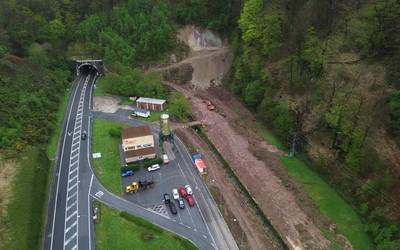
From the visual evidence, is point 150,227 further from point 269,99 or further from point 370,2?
point 370,2

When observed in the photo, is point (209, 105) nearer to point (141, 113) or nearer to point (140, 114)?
point (141, 113)

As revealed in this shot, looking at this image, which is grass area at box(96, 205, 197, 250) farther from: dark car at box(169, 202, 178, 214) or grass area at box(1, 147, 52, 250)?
grass area at box(1, 147, 52, 250)

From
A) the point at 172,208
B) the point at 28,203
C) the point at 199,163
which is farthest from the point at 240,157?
the point at 28,203

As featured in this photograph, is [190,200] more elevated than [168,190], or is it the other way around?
[190,200]

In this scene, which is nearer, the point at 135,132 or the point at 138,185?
the point at 138,185

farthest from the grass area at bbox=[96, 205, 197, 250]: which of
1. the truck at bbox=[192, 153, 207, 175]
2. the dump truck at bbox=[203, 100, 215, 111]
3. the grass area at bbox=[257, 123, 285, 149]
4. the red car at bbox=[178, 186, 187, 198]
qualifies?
the dump truck at bbox=[203, 100, 215, 111]

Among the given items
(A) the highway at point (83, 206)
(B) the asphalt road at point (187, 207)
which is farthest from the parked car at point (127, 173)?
(A) the highway at point (83, 206)
